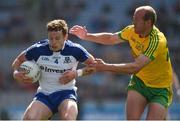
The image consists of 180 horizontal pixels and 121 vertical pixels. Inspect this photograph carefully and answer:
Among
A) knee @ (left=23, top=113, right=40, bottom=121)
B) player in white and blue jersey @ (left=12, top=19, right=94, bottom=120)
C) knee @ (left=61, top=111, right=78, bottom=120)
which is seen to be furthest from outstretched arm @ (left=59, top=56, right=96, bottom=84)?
knee @ (left=23, top=113, right=40, bottom=121)

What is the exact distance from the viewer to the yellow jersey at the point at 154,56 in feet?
32.3

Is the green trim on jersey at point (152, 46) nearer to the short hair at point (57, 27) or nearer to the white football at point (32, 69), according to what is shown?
the short hair at point (57, 27)

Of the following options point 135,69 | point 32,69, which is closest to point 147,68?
point 135,69

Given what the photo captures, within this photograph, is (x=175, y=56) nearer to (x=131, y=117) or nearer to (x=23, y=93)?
(x=23, y=93)

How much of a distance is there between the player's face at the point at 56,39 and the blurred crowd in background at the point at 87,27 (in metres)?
8.46

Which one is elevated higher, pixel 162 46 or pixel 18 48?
pixel 162 46

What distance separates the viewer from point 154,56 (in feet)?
32.2

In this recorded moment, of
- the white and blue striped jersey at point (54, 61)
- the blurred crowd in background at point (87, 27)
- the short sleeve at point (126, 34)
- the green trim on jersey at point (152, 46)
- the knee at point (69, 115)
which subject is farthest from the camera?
the blurred crowd in background at point (87, 27)

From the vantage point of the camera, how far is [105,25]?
22.3 meters

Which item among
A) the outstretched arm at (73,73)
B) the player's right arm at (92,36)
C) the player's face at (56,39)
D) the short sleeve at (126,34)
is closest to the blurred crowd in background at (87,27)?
the player's right arm at (92,36)

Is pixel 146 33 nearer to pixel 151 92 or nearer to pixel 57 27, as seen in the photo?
pixel 151 92

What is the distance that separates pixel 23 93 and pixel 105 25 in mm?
3995

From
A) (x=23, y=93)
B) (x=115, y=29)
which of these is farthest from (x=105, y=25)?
(x=23, y=93)

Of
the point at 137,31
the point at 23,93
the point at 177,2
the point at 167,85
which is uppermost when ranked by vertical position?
the point at 137,31
